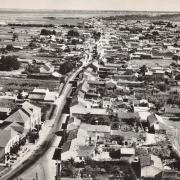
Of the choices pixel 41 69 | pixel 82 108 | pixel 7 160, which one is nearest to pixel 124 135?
pixel 82 108

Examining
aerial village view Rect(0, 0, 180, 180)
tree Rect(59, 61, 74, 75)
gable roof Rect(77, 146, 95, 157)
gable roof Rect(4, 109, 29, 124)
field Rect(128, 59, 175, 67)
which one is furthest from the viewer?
field Rect(128, 59, 175, 67)

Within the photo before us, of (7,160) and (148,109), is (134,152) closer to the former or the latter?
(7,160)

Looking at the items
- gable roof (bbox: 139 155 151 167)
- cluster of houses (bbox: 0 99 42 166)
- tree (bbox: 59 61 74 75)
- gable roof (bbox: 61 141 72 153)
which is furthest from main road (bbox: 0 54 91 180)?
tree (bbox: 59 61 74 75)

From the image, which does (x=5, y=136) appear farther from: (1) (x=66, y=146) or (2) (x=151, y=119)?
(2) (x=151, y=119)

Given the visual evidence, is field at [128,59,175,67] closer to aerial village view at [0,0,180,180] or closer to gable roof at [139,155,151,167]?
aerial village view at [0,0,180,180]

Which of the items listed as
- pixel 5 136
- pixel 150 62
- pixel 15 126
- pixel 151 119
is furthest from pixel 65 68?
pixel 5 136

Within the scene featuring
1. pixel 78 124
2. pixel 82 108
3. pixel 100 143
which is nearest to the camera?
pixel 100 143

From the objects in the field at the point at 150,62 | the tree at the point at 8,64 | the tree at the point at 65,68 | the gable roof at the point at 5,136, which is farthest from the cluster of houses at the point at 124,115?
the tree at the point at 8,64

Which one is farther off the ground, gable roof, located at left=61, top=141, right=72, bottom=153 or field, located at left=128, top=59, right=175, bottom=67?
field, located at left=128, top=59, right=175, bottom=67
